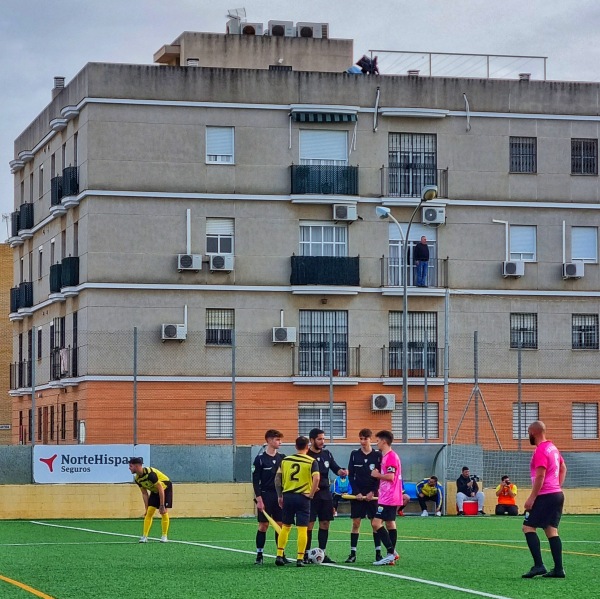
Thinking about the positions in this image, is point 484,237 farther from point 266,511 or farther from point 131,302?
point 266,511

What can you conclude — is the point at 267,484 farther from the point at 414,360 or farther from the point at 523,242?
the point at 523,242

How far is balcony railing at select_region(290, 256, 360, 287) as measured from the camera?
166ft

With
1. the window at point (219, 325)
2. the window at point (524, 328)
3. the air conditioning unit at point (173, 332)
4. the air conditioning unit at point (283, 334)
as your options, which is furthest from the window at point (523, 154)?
the air conditioning unit at point (173, 332)

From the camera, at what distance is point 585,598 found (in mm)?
15125

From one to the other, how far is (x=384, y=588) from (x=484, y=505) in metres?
24.1

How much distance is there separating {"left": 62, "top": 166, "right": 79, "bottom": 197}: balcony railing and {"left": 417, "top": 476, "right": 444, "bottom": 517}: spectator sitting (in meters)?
18.2

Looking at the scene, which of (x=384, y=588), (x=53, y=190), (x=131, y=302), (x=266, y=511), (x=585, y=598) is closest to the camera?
(x=585, y=598)

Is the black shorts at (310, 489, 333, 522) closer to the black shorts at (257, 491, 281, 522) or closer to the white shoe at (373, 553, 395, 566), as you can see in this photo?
the black shorts at (257, 491, 281, 522)

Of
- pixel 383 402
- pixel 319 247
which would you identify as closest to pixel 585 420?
pixel 383 402

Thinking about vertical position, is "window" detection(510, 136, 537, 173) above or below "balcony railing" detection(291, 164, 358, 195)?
above

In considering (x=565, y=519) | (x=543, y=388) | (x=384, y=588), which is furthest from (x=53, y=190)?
(x=384, y=588)

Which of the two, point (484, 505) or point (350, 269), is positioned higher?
point (350, 269)

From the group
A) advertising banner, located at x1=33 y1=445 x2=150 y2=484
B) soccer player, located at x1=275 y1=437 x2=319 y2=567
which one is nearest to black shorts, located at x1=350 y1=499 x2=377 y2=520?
soccer player, located at x1=275 y1=437 x2=319 y2=567

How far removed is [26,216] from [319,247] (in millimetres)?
13588
